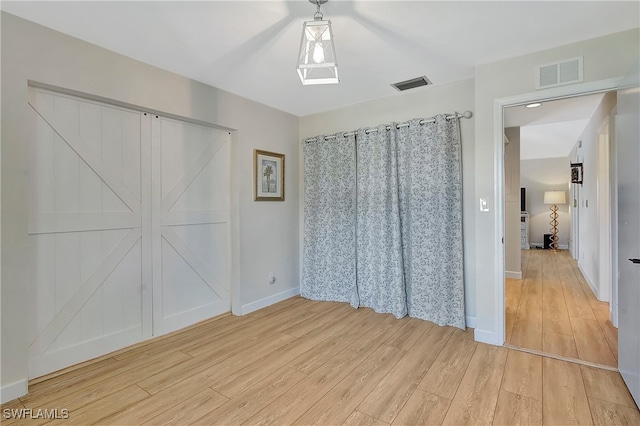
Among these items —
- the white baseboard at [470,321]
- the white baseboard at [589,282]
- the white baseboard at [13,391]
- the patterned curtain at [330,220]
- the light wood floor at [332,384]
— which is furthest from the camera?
the white baseboard at [589,282]

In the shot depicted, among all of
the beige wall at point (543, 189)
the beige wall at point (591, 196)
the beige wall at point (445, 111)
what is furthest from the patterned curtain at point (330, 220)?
the beige wall at point (543, 189)

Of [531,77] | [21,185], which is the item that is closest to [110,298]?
[21,185]

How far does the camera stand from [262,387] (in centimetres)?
201

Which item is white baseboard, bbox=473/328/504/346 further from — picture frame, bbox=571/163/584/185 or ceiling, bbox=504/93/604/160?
picture frame, bbox=571/163/584/185

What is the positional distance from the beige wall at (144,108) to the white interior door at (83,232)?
0.15 metres

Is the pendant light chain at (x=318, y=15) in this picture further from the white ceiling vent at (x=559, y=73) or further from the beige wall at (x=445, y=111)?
the white ceiling vent at (x=559, y=73)

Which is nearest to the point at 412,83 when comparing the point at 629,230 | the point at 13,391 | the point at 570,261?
the point at 629,230

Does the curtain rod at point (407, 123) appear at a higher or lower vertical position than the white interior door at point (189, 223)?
higher

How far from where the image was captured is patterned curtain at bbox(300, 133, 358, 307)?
12.2 ft

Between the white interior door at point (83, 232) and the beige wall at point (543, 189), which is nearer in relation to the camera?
the white interior door at point (83, 232)

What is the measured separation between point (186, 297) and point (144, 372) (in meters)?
0.89

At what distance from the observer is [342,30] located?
2.09 meters

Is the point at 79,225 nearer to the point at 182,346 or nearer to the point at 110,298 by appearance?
the point at 110,298

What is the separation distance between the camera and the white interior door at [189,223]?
281cm
